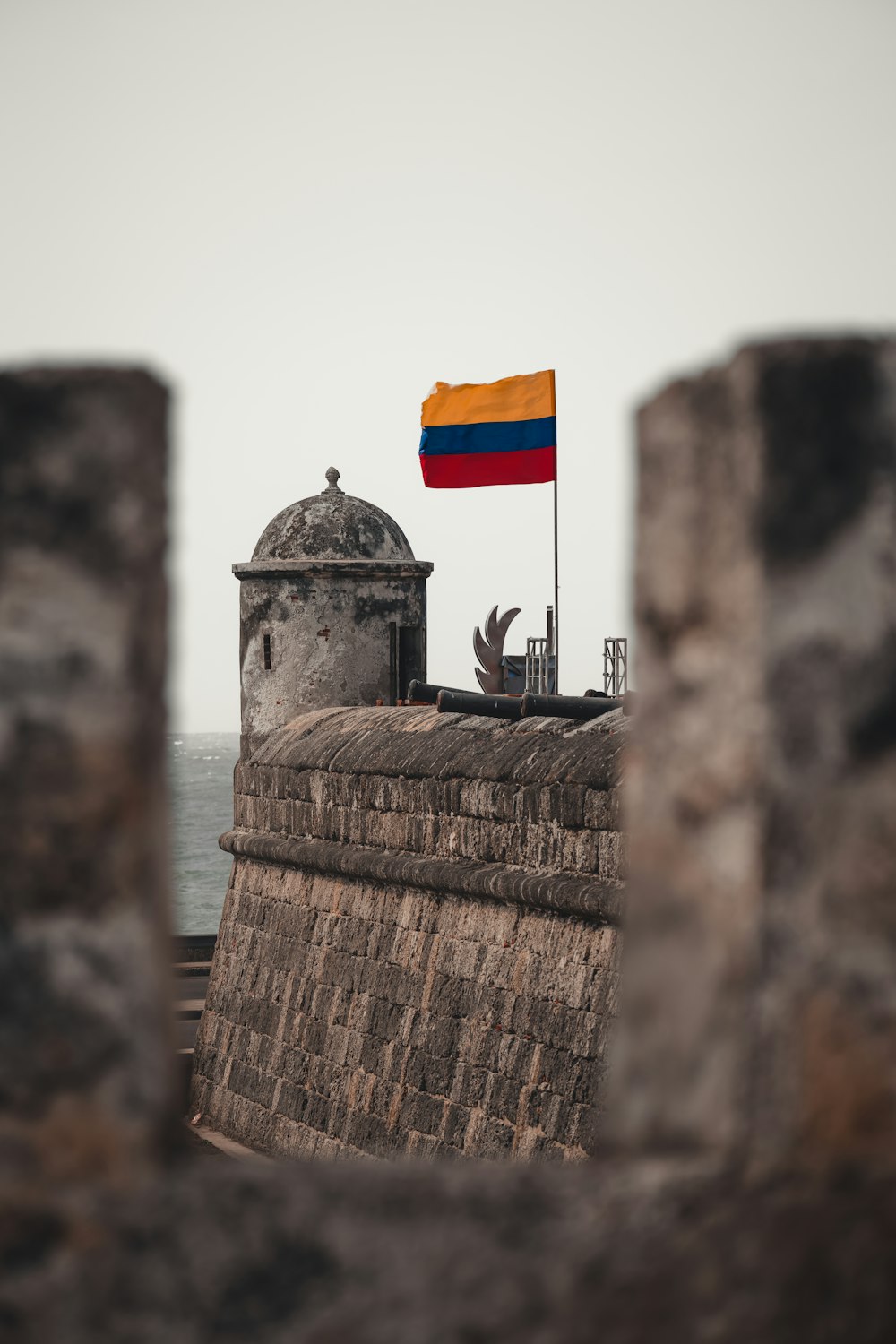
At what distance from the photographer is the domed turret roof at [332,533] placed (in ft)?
51.7

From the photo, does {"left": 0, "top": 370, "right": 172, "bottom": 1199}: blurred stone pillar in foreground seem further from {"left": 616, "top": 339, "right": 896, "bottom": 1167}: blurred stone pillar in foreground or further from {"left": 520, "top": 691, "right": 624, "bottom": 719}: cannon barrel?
{"left": 520, "top": 691, "right": 624, "bottom": 719}: cannon barrel

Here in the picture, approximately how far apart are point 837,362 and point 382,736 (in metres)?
9.14

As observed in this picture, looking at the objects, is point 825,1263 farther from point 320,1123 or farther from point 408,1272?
point 320,1123

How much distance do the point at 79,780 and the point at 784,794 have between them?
74cm

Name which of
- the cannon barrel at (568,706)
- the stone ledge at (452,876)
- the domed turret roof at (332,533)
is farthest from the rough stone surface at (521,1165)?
the domed turret roof at (332,533)

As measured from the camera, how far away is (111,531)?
1.91m

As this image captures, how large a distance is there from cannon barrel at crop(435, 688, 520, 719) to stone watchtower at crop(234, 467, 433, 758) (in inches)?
186

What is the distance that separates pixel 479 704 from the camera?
9945mm

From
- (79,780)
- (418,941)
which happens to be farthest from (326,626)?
(79,780)

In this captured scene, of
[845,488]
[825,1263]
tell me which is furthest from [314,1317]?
[845,488]

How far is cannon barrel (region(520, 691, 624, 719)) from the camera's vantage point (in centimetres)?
873

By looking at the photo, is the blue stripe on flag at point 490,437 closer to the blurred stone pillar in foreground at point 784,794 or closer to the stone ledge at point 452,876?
the stone ledge at point 452,876

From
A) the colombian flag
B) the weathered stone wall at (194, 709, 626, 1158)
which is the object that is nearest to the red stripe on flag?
the colombian flag

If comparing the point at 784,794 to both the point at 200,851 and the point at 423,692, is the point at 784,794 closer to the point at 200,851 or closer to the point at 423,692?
the point at 423,692
